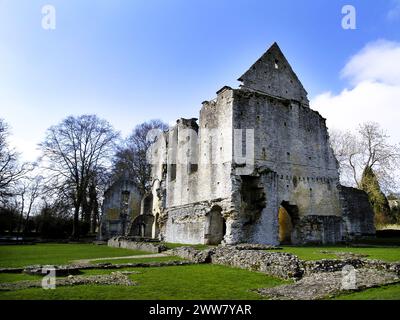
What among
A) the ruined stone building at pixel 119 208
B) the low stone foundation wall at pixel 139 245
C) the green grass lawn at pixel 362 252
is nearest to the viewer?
the green grass lawn at pixel 362 252

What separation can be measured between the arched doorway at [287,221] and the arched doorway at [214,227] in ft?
14.5

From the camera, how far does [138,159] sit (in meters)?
37.3

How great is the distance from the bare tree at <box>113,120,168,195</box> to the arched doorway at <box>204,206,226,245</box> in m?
15.1

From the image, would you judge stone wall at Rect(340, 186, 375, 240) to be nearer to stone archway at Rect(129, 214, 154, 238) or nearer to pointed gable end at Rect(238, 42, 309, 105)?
pointed gable end at Rect(238, 42, 309, 105)

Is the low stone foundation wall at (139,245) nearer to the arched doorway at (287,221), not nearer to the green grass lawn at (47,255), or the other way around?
the green grass lawn at (47,255)

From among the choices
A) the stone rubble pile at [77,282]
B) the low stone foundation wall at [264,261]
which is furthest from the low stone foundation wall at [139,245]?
the stone rubble pile at [77,282]

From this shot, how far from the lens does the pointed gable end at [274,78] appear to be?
2561 cm

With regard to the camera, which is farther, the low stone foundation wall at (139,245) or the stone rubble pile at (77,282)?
the low stone foundation wall at (139,245)

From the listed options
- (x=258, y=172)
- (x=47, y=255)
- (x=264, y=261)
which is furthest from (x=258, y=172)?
(x=47, y=255)

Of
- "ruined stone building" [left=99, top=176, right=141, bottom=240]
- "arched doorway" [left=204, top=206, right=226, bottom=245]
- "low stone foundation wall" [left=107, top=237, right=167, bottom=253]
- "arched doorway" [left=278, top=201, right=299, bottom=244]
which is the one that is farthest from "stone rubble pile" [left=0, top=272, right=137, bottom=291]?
"ruined stone building" [left=99, top=176, right=141, bottom=240]

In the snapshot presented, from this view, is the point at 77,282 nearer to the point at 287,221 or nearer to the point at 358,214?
the point at 287,221

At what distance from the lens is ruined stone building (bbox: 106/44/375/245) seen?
68.7ft

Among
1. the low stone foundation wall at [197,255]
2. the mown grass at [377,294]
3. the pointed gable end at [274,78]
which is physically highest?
the pointed gable end at [274,78]

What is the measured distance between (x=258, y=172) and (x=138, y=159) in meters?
19.0
